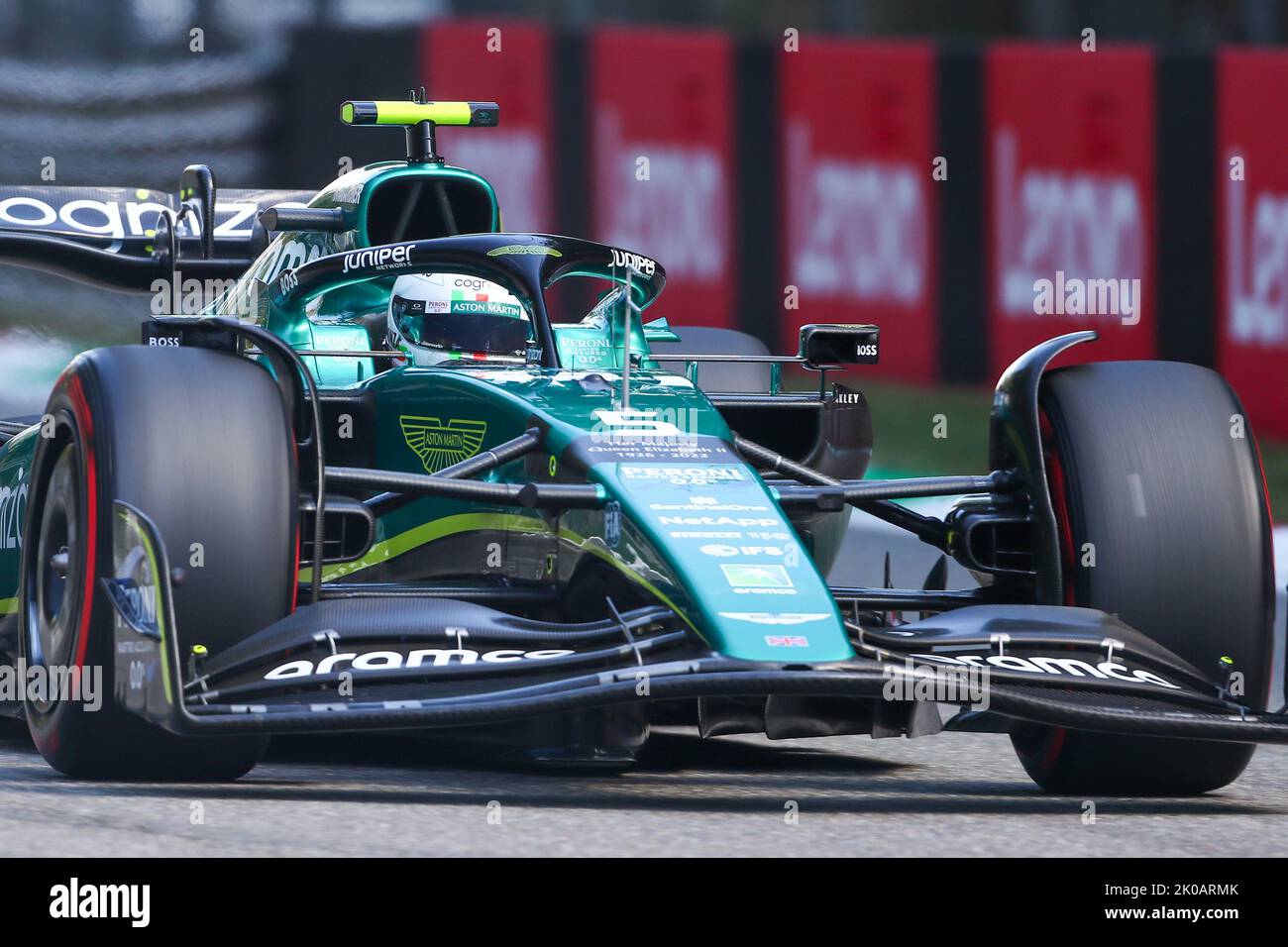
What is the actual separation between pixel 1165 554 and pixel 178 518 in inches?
86.3

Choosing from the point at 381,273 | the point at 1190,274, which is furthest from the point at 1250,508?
the point at 1190,274

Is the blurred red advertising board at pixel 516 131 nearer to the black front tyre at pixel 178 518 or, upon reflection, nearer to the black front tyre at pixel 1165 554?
the black front tyre at pixel 1165 554

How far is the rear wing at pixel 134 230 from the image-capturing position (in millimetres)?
7516

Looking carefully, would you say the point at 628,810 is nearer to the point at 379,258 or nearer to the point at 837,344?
the point at 837,344

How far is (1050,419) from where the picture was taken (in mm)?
5820

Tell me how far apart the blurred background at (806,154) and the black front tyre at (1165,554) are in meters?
6.25

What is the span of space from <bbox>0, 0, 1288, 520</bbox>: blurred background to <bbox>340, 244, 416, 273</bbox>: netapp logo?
574cm

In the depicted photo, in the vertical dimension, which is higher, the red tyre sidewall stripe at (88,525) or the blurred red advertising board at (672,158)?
the blurred red advertising board at (672,158)

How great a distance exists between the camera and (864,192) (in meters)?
13.8

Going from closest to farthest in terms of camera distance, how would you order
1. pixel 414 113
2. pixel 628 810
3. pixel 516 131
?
pixel 628 810
pixel 414 113
pixel 516 131

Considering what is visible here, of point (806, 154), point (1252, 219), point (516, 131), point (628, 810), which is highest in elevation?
point (516, 131)
